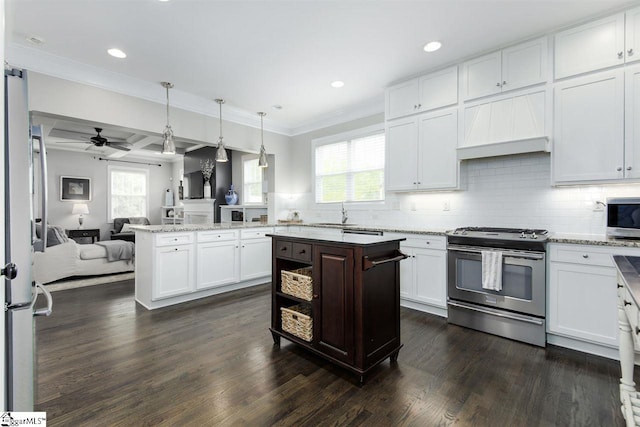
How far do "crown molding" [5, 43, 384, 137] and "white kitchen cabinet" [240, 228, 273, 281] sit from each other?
6.06 ft

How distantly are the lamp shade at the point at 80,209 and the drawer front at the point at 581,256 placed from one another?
32.3ft

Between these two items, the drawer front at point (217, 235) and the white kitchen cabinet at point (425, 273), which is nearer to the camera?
the white kitchen cabinet at point (425, 273)

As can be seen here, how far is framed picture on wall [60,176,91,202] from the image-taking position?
314 inches

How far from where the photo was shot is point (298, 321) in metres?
2.50

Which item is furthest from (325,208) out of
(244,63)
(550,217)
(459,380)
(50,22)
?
(50,22)

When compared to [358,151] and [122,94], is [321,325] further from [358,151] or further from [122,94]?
[122,94]

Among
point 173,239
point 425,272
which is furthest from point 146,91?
point 425,272

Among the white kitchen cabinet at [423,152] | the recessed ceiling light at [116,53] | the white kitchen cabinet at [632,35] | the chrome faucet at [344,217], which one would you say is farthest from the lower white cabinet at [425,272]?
the recessed ceiling light at [116,53]

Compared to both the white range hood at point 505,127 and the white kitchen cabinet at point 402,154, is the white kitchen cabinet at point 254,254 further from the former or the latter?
the white range hood at point 505,127

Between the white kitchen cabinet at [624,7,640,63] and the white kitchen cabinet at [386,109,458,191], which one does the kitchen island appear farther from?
the white kitchen cabinet at [624,7,640,63]

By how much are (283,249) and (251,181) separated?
4293 mm

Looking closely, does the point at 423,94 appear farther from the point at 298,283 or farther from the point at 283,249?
the point at 298,283

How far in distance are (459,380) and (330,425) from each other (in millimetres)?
1018

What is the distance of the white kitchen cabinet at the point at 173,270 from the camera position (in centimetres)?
369
